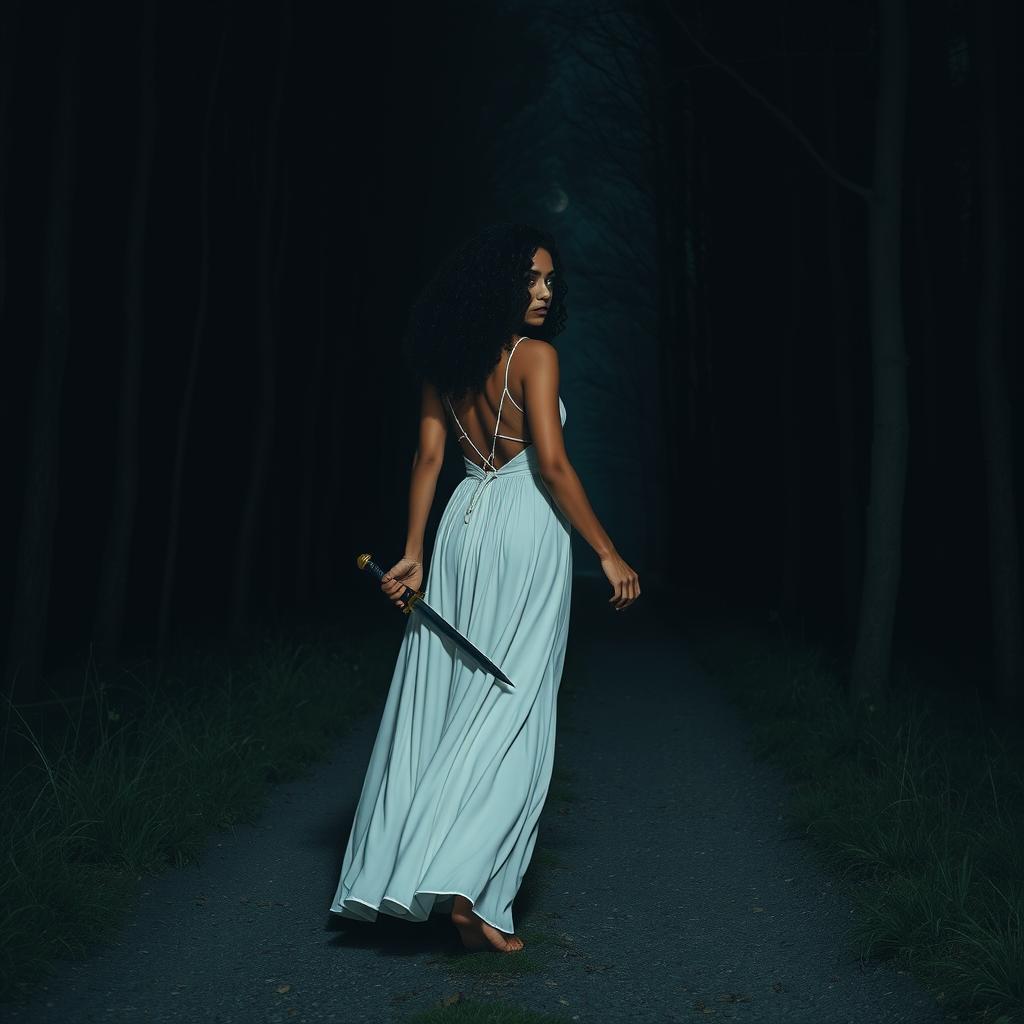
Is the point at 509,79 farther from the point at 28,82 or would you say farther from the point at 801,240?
the point at 28,82

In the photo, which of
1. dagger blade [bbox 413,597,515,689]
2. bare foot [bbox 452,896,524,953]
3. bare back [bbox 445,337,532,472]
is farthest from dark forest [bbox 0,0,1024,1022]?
dagger blade [bbox 413,597,515,689]

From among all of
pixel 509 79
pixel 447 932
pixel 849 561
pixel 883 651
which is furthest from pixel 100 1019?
pixel 509 79

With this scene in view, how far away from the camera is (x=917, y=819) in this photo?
5062mm

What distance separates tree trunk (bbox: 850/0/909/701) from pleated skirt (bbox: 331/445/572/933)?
13.9 ft

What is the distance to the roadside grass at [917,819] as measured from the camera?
12.2 ft

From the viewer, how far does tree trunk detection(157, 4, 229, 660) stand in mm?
10258

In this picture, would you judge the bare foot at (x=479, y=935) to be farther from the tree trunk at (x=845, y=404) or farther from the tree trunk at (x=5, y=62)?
the tree trunk at (x=845, y=404)

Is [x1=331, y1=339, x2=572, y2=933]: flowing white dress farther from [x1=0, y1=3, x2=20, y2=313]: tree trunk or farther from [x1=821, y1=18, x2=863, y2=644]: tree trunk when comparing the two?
[x1=821, y1=18, x2=863, y2=644]: tree trunk

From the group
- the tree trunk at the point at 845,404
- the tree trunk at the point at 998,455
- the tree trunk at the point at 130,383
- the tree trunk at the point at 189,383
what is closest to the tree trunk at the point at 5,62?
the tree trunk at the point at 130,383

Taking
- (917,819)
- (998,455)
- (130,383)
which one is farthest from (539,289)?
(130,383)

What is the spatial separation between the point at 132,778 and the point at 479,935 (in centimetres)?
210

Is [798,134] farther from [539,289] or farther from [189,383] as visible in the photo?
[189,383]

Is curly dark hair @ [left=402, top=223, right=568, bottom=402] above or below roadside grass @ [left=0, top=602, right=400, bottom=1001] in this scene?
above

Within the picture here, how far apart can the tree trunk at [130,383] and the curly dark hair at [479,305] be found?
561cm
